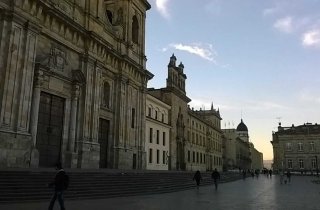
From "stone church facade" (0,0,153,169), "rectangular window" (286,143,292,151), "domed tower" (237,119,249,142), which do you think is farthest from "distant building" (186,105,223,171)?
"domed tower" (237,119,249,142)

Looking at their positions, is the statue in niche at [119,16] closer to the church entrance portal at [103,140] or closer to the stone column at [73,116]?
the church entrance portal at [103,140]

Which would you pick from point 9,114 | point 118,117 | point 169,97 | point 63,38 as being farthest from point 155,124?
point 9,114

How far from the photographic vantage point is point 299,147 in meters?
94.8

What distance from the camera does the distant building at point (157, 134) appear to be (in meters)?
48.1

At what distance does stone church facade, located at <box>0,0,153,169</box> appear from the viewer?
69.9ft

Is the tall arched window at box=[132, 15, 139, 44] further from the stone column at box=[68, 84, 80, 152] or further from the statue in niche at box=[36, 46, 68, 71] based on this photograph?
the statue in niche at box=[36, 46, 68, 71]

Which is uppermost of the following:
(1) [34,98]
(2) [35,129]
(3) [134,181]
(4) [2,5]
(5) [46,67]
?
(4) [2,5]

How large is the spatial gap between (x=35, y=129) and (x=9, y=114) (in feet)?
8.05

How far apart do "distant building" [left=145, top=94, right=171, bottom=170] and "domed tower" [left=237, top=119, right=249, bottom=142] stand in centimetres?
10774

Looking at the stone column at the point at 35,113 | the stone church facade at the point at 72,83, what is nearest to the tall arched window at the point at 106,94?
the stone church facade at the point at 72,83

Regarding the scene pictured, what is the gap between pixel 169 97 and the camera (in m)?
58.1

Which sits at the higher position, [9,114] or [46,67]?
[46,67]

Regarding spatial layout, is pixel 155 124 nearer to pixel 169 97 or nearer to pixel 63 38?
pixel 169 97

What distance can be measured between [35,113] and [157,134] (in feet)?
94.9
